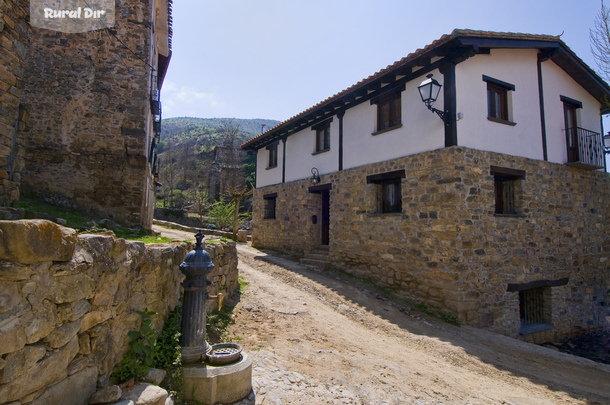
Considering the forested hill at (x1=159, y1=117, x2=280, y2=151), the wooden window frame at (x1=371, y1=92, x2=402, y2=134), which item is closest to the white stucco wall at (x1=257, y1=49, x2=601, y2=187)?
the wooden window frame at (x1=371, y1=92, x2=402, y2=134)

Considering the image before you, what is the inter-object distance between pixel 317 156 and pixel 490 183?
582 centimetres

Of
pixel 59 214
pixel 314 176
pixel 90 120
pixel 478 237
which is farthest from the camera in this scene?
pixel 314 176

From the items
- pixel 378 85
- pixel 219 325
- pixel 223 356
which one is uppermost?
pixel 378 85

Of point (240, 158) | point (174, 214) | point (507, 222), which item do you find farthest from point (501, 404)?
point (240, 158)

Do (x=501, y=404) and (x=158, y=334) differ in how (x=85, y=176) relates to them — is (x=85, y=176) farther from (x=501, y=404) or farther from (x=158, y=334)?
(x=501, y=404)

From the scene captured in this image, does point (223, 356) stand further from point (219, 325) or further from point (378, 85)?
point (378, 85)

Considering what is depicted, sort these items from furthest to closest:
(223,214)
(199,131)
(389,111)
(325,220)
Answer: (199,131) < (223,214) < (325,220) < (389,111)

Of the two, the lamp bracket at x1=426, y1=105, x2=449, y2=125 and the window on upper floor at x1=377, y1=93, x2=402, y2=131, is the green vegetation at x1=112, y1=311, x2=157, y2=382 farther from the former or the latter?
the window on upper floor at x1=377, y1=93, x2=402, y2=131

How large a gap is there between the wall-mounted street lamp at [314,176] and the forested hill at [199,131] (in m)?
25.0

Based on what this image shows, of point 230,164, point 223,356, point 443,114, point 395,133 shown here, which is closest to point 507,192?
point 443,114

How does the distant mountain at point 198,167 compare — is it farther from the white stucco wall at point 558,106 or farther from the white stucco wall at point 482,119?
the white stucco wall at point 558,106

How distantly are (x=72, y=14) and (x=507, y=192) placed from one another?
11.4 meters

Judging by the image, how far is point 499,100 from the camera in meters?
8.42

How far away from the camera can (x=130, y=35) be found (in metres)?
8.41
